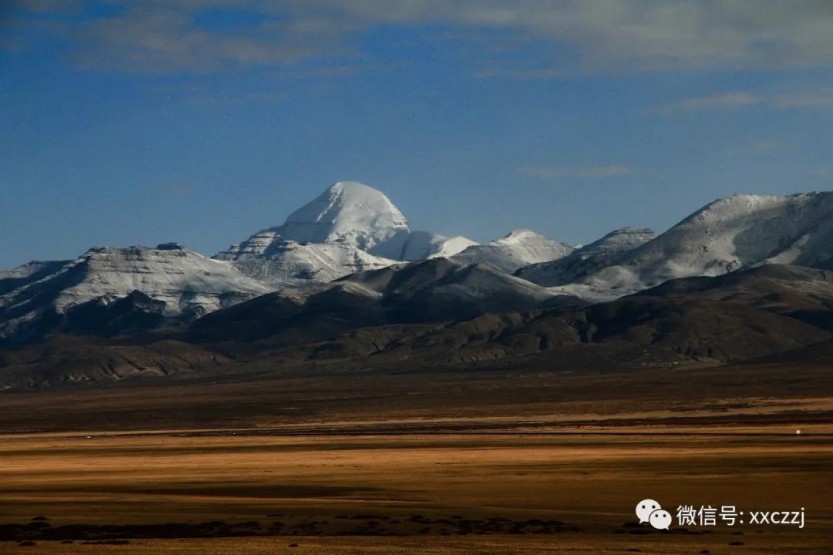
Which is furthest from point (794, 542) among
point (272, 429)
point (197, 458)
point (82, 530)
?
point (272, 429)

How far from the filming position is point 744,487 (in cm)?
6178

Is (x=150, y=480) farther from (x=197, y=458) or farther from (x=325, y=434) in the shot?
(x=325, y=434)

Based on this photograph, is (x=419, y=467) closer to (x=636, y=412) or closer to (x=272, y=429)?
(x=272, y=429)

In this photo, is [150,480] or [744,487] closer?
[744,487]

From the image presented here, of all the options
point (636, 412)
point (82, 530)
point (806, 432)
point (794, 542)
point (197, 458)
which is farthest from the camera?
point (636, 412)

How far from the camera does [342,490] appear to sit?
222ft

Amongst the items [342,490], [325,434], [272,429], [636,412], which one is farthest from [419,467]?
[636,412]

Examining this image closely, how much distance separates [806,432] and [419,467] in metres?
36.6

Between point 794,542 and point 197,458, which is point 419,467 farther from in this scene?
point 794,542

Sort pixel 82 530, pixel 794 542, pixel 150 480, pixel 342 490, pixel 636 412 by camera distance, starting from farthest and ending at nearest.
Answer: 1. pixel 636 412
2. pixel 150 480
3. pixel 342 490
4. pixel 82 530
5. pixel 794 542

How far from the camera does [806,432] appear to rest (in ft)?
341

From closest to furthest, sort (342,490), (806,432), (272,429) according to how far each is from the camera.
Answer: (342,490), (806,432), (272,429)

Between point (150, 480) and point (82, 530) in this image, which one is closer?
point (82, 530)

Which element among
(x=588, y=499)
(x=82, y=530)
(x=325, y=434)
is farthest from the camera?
(x=325, y=434)
